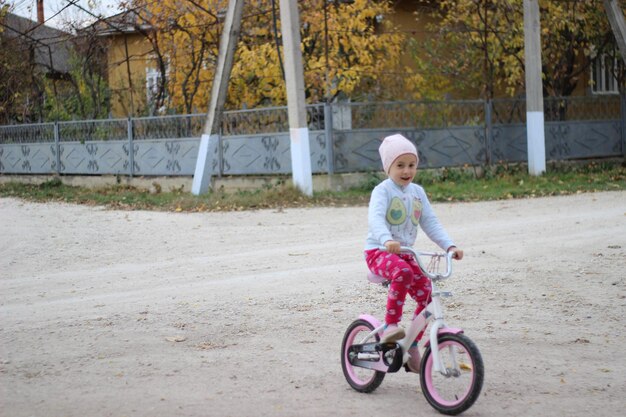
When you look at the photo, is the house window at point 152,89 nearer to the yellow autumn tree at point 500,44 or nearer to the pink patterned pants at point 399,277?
the yellow autumn tree at point 500,44

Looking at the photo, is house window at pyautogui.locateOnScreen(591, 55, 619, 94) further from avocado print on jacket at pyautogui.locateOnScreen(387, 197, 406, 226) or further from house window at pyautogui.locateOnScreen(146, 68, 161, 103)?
avocado print on jacket at pyautogui.locateOnScreen(387, 197, 406, 226)

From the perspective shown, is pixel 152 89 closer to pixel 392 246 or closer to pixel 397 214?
pixel 397 214

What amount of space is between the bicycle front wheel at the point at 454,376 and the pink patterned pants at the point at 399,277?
276mm

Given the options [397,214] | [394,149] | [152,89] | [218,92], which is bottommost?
[397,214]

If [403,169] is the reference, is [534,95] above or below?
above

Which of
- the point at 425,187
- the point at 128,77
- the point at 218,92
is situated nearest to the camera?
the point at 218,92

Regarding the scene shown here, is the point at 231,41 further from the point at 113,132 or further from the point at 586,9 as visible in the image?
the point at 586,9

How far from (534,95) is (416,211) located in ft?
53.7

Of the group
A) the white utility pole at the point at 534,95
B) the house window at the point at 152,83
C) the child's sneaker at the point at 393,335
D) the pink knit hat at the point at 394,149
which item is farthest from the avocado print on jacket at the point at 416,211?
the house window at the point at 152,83

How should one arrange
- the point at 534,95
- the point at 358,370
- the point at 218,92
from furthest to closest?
1. the point at 534,95
2. the point at 218,92
3. the point at 358,370

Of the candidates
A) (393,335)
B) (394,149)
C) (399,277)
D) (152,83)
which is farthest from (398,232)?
(152,83)

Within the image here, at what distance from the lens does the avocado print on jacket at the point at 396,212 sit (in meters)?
5.27

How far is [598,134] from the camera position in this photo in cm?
2425

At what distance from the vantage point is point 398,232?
529cm
